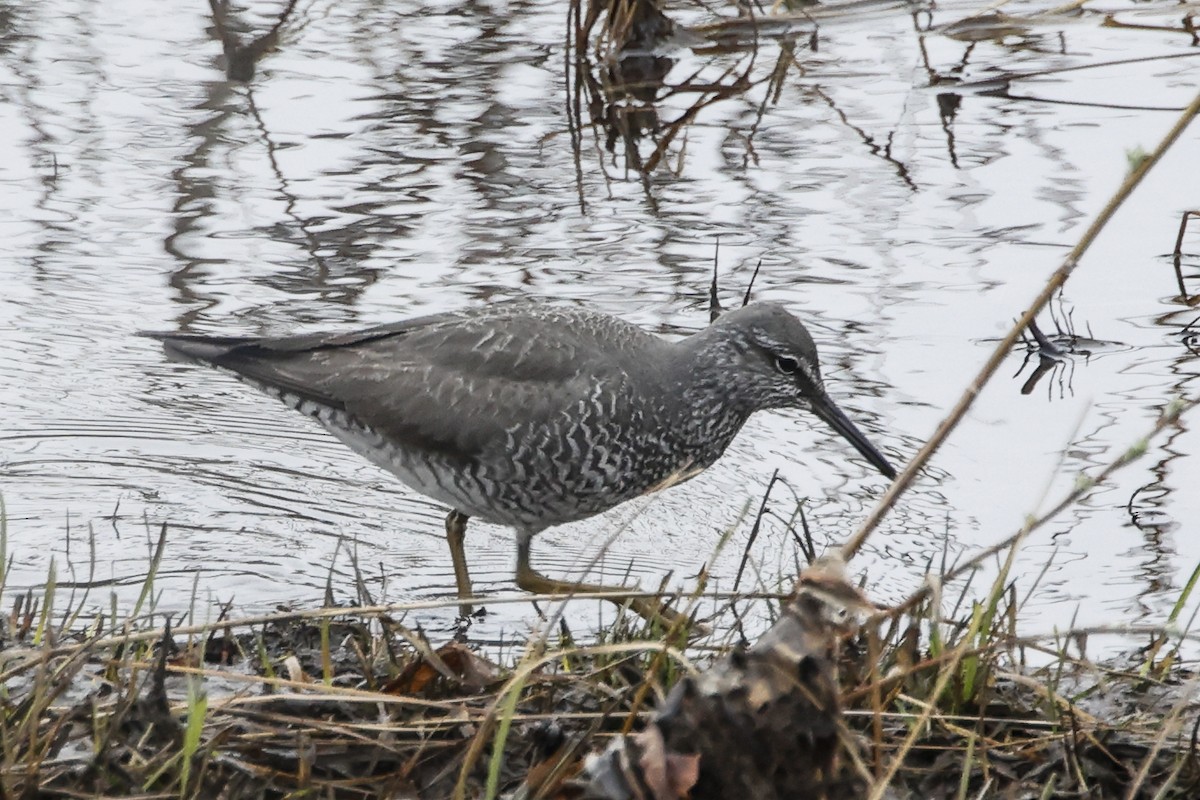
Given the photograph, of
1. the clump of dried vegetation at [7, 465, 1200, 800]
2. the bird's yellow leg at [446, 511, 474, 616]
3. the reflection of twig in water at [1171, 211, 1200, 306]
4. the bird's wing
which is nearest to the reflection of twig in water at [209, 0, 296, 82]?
the bird's wing

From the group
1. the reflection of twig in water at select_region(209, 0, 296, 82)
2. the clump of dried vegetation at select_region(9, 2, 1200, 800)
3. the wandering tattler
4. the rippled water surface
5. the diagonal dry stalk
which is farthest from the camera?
the reflection of twig in water at select_region(209, 0, 296, 82)

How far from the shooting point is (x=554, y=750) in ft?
11.9

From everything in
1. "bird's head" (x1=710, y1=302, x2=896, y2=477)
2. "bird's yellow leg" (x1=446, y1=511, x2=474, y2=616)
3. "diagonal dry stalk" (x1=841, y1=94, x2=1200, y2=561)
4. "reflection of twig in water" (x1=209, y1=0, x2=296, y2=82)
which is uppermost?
"diagonal dry stalk" (x1=841, y1=94, x2=1200, y2=561)

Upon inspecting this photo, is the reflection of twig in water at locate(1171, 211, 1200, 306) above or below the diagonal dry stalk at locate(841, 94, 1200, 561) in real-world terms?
below

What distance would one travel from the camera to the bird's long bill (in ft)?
19.7

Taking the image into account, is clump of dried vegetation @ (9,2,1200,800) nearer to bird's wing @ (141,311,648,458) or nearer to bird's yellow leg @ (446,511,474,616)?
bird's yellow leg @ (446,511,474,616)

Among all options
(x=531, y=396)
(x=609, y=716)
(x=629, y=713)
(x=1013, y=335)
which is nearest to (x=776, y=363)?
(x=531, y=396)

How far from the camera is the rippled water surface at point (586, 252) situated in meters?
5.96

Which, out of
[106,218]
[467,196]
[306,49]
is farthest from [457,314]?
[306,49]

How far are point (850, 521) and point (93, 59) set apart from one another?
6.13 metres

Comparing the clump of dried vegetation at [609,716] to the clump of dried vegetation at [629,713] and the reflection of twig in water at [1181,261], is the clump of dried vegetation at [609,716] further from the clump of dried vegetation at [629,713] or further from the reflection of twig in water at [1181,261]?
the reflection of twig in water at [1181,261]

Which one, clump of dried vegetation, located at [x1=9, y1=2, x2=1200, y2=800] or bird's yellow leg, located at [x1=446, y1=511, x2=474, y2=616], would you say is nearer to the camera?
clump of dried vegetation, located at [x1=9, y1=2, x2=1200, y2=800]

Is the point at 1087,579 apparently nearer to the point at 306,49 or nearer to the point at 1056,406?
the point at 1056,406

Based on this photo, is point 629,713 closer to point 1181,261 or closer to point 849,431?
point 849,431
